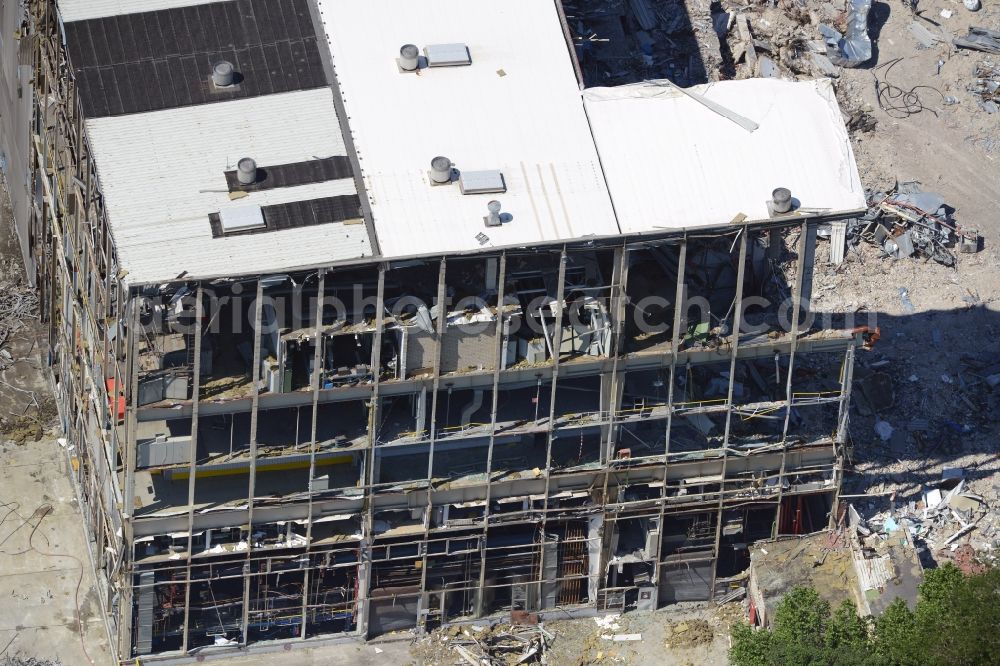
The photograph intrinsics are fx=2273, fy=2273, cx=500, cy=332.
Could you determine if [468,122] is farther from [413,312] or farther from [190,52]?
[190,52]

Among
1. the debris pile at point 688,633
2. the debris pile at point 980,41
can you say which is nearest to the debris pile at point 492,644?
the debris pile at point 688,633

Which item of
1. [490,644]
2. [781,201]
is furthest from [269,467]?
[781,201]

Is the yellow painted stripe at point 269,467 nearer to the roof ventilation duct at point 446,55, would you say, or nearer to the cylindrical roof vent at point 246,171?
the cylindrical roof vent at point 246,171

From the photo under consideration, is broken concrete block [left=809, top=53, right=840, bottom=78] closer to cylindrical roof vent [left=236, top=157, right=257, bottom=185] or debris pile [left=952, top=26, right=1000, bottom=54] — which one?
debris pile [left=952, top=26, right=1000, bottom=54]

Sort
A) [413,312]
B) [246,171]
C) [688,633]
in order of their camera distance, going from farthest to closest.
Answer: [688,633]
[413,312]
[246,171]

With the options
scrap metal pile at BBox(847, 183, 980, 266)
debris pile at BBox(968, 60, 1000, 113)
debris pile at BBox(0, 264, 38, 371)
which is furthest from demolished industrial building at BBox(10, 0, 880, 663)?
debris pile at BBox(968, 60, 1000, 113)

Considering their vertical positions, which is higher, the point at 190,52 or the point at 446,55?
the point at 190,52

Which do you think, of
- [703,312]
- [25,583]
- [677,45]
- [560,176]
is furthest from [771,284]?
[25,583]
